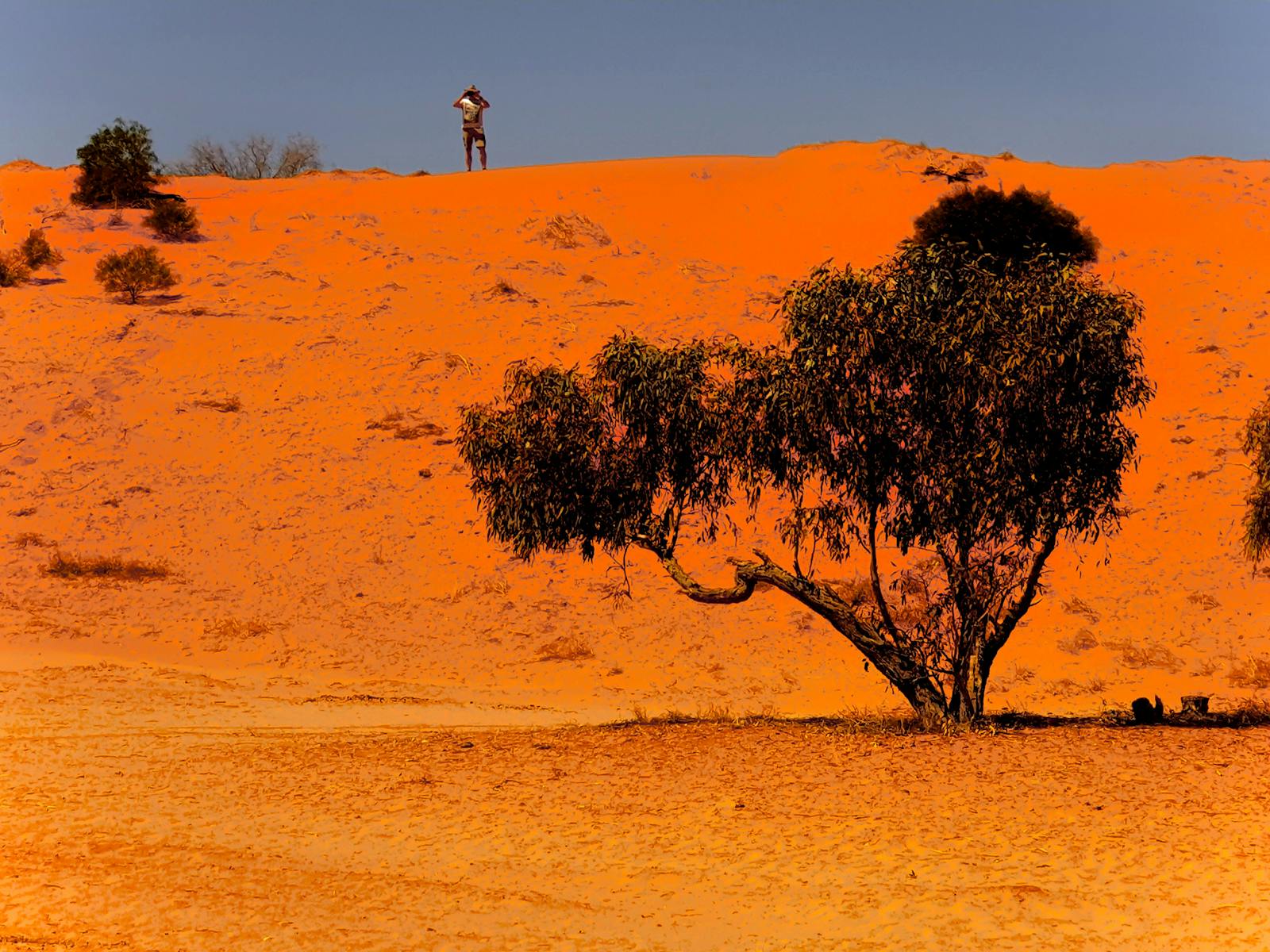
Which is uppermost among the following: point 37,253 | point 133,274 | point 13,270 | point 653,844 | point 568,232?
point 568,232

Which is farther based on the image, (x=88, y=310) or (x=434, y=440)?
(x=88, y=310)

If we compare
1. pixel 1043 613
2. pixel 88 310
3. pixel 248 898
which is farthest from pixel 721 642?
pixel 88 310

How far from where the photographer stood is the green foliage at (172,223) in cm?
4428

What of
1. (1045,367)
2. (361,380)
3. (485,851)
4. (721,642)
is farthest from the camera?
(361,380)

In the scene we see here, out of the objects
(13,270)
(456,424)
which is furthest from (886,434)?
(13,270)

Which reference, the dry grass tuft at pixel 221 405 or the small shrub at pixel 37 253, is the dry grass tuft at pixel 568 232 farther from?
the small shrub at pixel 37 253

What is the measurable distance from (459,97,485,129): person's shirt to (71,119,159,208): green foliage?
37.7ft

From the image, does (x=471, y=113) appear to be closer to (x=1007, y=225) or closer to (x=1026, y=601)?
(x=1007, y=225)

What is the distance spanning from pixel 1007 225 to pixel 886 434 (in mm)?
26297

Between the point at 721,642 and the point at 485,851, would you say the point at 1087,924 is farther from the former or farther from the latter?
the point at 721,642

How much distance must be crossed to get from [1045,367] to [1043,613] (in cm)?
1272

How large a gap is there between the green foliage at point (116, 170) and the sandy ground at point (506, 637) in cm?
147

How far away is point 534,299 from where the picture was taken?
39.1m

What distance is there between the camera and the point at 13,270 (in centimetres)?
3969
